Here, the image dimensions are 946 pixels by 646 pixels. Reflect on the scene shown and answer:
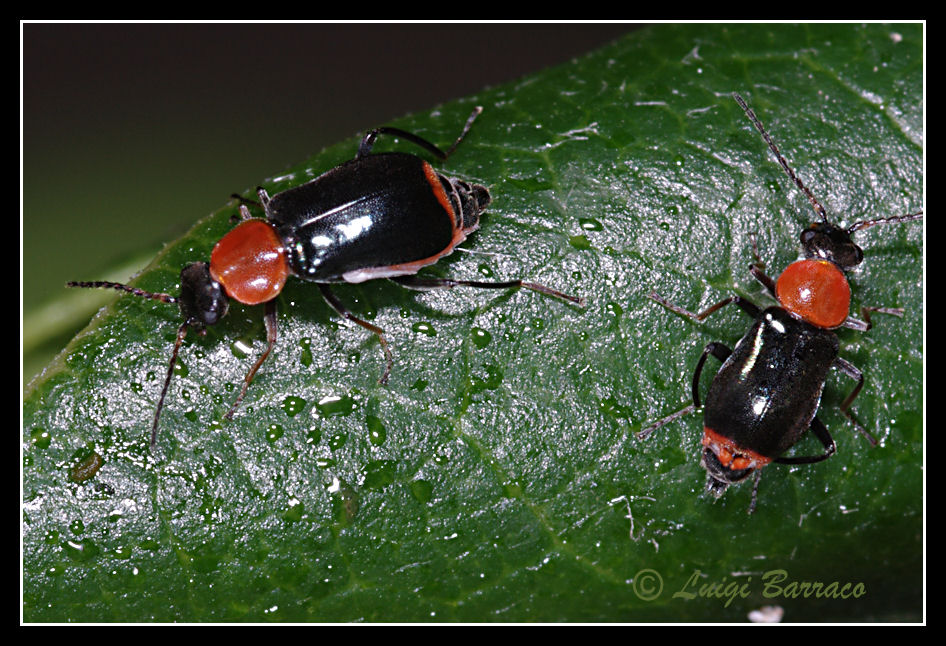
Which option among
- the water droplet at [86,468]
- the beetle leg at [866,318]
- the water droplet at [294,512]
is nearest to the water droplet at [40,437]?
the water droplet at [86,468]

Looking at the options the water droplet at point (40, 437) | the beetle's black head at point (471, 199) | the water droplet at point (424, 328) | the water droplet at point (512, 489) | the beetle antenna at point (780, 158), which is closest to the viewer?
the water droplet at point (40, 437)

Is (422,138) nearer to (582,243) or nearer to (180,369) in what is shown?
(582,243)

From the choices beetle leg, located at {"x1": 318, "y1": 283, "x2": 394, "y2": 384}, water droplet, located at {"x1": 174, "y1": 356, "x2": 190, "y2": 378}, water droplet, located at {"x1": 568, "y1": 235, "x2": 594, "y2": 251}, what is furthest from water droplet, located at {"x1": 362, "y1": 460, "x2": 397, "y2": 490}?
water droplet, located at {"x1": 568, "y1": 235, "x2": 594, "y2": 251}

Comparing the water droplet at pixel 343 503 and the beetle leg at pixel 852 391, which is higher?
the water droplet at pixel 343 503

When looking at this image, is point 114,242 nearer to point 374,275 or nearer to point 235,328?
point 235,328

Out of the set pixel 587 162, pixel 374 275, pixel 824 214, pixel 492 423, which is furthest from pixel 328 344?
pixel 824 214

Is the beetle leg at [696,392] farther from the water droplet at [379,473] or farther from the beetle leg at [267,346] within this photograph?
the beetle leg at [267,346]

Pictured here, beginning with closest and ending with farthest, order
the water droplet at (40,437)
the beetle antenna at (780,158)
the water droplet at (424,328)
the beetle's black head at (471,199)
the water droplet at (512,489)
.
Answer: the water droplet at (40,437) → the water droplet at (512,489) → the water droplet at (424,328) → the beetle's black head at (471,199) → the beetle antenna at (780,158)
